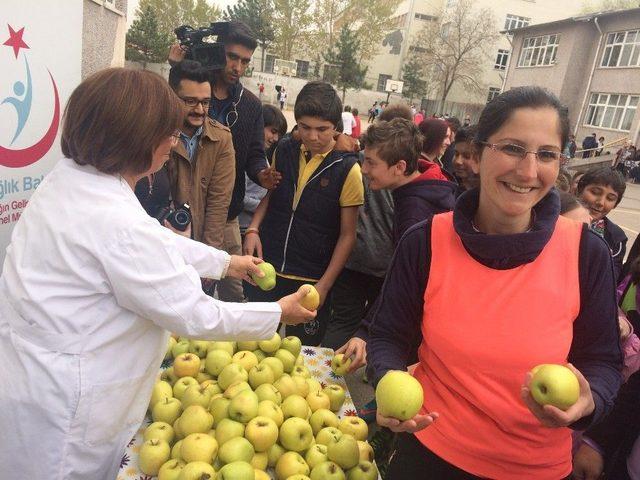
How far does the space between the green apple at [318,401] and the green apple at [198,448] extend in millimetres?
532

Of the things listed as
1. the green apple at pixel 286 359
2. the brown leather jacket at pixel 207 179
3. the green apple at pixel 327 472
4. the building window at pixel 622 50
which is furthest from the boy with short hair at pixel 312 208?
the building window at pixel 622 50

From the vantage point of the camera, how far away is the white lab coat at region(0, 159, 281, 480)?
145 centimetres

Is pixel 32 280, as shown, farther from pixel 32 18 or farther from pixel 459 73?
pixel 459 73

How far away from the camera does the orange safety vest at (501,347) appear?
1461mm

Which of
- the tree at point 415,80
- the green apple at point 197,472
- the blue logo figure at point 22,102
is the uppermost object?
the tree at point 415,80

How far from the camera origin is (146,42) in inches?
1380

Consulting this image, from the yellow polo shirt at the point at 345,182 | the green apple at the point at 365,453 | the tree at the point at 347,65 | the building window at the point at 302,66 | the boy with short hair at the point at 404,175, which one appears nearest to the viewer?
the green apple at the point at 365,453

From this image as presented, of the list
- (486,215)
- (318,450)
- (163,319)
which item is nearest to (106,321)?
(163,319)

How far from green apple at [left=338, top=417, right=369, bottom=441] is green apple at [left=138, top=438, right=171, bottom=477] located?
76 cm

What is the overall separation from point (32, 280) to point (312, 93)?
6.73 feet

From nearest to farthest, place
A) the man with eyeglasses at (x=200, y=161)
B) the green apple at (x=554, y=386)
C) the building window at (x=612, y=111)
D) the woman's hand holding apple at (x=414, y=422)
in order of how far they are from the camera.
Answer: the green apple at (x=554, y=386) → the woman's hand holding apple at (x=414, y=422) → the man with eyeglasses at (x=200, y=161) → the building window at (x=612, y=111)

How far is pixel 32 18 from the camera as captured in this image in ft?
8.71

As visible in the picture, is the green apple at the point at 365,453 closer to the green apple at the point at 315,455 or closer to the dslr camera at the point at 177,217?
the green apple at the point at 315,455

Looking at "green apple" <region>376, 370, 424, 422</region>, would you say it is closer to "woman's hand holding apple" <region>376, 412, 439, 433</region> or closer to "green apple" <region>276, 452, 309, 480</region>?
"woman's hand holding apple" <region>376, 412, 439, 433</region>
